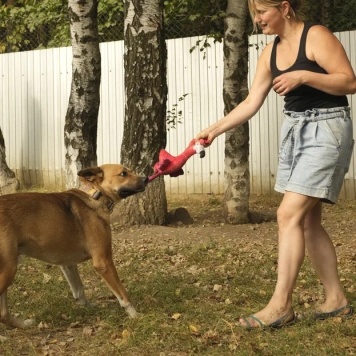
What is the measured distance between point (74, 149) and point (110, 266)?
4.62m

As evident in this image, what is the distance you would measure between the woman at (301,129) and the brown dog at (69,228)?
1242 millimetres

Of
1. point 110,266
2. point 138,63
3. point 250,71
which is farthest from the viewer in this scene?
point 250,71

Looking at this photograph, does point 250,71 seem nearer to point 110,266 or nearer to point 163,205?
point 163,205

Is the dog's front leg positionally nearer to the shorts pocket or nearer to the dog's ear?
the dog's ear

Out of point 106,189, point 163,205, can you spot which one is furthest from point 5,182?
point 106,189

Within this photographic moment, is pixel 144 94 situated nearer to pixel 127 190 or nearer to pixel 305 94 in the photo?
pixel 127 190

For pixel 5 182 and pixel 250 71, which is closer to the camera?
pixel 250 71

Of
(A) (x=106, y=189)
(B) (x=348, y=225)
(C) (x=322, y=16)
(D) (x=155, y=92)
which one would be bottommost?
(B) (x=348, y=225)

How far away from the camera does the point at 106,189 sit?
7.24m

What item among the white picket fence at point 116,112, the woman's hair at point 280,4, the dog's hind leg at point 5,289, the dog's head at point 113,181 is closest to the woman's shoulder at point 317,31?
the woman's hair at point 280,4

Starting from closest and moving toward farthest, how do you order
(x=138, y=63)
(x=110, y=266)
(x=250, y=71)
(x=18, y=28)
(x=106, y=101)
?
1. (x=110, y=266)
2. (x=138, y=63)
3. (x=250, y=71)
4. (x=106, y=101)
5. (x=18, y=28)

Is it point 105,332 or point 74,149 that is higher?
point 74,149

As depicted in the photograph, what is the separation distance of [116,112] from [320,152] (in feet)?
31.9

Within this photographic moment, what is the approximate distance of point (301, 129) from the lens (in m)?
6.14
